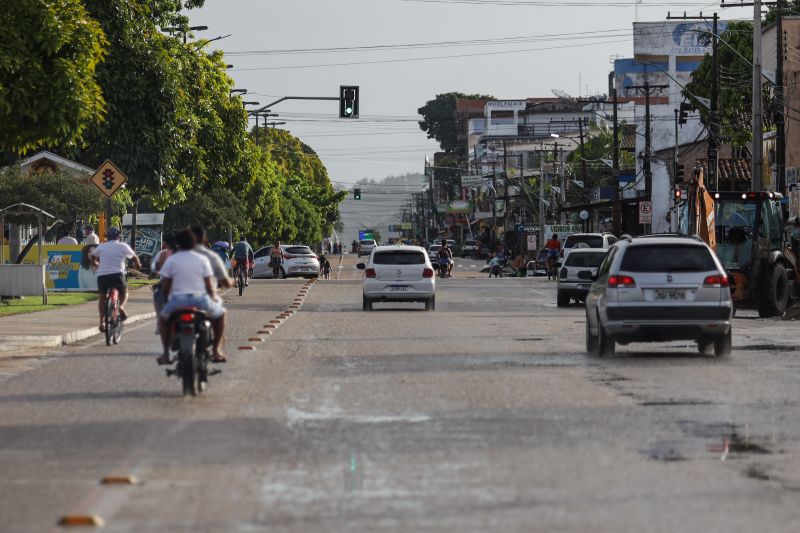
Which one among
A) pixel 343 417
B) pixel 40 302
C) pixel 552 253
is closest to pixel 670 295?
pixel 343 417

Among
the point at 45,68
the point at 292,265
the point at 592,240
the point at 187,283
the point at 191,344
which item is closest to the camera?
the point at 191,344

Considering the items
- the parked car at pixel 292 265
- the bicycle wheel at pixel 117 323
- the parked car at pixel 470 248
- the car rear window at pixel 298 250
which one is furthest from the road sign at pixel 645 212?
the parked car at pixel 470 248

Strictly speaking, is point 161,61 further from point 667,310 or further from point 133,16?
point 667,310

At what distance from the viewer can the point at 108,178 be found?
111ft

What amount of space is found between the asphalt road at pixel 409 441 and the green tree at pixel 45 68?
3442 millimetres

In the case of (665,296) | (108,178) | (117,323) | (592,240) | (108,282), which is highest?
(108,178)

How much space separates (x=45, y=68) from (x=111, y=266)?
11.3 ft

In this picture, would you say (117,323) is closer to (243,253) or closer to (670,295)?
(670,295)

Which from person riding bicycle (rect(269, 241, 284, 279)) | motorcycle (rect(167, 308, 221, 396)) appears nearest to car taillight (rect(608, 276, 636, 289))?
motorcycle (rect(167, 308, 221, 396))

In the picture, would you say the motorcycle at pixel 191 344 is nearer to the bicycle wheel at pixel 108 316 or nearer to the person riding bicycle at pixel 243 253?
the bicycle wheel at pixel 108 316

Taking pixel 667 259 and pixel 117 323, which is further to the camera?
pixel 117 323

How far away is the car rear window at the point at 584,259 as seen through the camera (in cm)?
4141

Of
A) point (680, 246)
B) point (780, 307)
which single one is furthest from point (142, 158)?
point (680, 246)

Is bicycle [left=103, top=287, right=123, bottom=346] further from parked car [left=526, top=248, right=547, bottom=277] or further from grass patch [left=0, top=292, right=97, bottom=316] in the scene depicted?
parked car [left=526, top=248, right=547, bottom=277]
